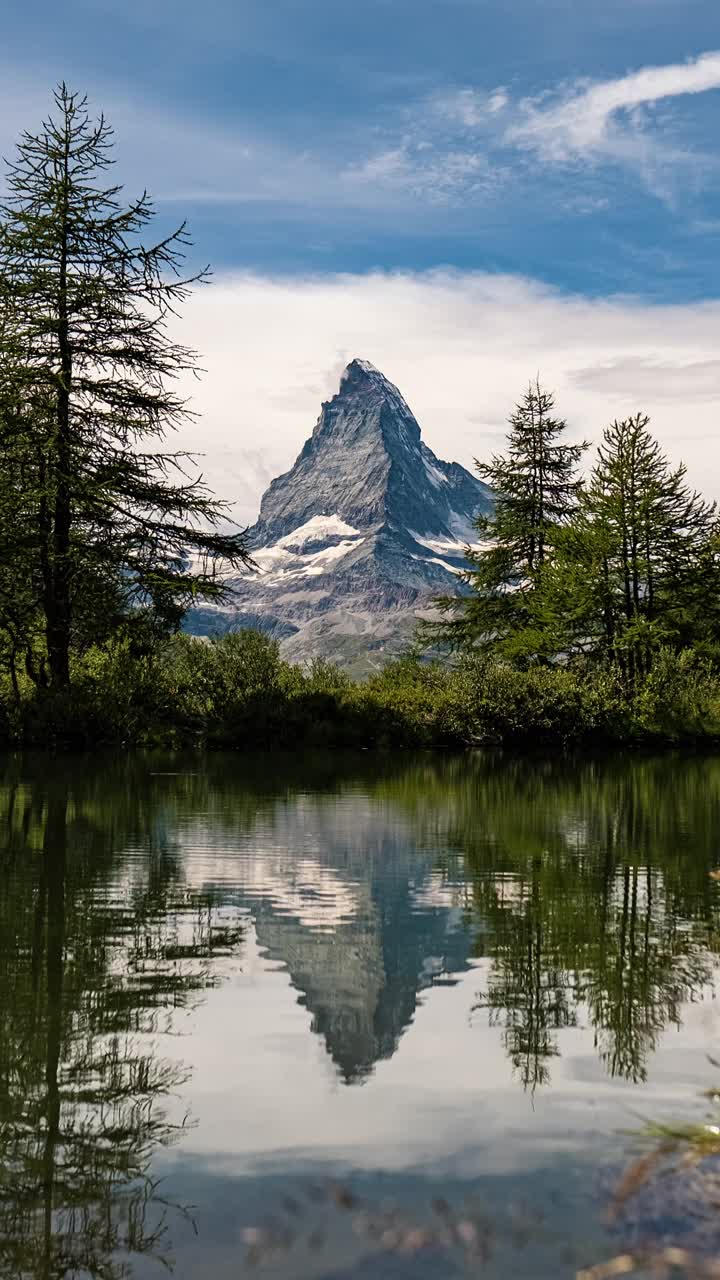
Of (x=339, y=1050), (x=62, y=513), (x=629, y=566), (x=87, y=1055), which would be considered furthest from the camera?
(x=629, y=566)

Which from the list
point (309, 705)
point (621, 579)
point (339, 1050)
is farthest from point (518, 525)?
point (339, 1050)

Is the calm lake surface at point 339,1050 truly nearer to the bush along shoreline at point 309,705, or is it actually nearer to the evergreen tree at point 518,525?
the bush along shoreline at point 309,705

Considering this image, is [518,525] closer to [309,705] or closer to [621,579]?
[621,579]

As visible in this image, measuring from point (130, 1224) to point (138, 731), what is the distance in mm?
26600

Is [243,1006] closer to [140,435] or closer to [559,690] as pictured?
[140,435]

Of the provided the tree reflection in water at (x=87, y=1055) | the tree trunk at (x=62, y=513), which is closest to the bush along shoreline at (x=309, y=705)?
the tree trunk at (x=62, y=513)

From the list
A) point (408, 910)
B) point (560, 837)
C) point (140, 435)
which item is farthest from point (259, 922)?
point (140, 435)

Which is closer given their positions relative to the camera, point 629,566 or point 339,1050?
point 339,1050

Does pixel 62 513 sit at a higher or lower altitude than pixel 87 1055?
higher

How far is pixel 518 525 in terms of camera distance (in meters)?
48.4

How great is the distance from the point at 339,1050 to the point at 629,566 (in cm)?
3896

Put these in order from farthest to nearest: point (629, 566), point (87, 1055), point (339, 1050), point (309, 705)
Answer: point (629, 566) → point (309, 705) → point (339, 1050) → point (87, 1055)

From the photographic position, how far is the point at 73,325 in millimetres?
29500

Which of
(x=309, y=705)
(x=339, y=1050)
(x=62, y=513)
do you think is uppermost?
(x=62, y=513)
